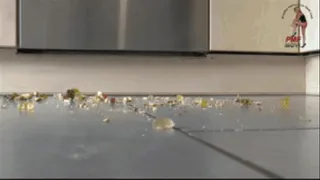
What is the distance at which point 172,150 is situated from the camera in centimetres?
43

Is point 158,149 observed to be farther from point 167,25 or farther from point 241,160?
point 167,25

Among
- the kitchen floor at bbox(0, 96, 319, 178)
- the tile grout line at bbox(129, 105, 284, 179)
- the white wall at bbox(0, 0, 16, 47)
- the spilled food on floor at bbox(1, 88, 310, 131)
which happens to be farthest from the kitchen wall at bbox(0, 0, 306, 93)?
the tile grout line at bbox(129, 105, 284, 179)

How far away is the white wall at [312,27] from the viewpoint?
1.84 m

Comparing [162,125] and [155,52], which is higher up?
[155,52]

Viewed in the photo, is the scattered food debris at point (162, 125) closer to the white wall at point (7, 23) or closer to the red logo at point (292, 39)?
the white wall at point (7, 23)

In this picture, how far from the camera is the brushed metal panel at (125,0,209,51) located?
182 cm

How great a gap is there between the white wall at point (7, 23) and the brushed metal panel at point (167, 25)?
0.43 m

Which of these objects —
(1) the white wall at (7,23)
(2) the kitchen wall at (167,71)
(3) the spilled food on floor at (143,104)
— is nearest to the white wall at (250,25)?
(2) the kitchen wall at (167,71)

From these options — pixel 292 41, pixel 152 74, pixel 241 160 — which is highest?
pixel 292 41

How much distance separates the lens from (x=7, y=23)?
1.75 meters

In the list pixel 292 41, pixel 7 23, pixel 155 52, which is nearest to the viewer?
pixel 7 23

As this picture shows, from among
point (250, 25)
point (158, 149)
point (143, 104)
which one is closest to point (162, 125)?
point (158, 149)

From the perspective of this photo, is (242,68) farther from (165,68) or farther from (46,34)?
(46,34)

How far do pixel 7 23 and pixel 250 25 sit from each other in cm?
97
